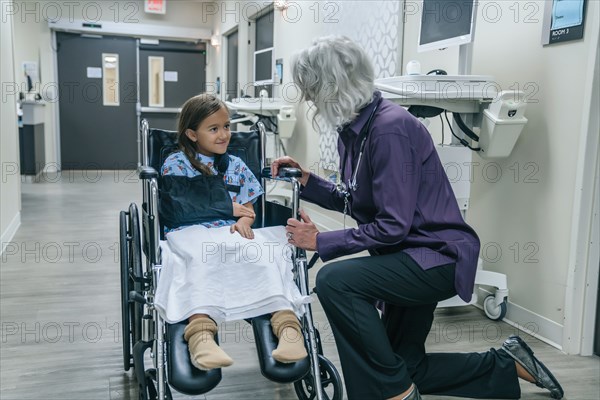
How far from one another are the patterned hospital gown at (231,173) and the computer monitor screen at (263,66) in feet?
13.8

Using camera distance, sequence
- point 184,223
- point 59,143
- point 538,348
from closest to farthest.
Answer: point 184,223 < point 538,348 < point 59,143

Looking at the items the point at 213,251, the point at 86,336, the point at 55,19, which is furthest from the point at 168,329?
the point at 55,19

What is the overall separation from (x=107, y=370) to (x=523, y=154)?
1992mm

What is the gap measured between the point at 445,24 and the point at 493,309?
134 centimetres

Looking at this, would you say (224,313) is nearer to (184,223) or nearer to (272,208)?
(184,223)

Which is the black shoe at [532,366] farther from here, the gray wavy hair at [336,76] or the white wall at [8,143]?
the white wall at [8,143]

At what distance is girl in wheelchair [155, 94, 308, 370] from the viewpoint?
164 cm

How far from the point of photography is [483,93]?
101 inches

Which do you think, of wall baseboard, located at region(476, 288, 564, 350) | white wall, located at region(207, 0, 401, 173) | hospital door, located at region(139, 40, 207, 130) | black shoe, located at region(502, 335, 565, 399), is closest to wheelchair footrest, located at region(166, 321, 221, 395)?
black shoe, located at region(502, 335, 565, 399)

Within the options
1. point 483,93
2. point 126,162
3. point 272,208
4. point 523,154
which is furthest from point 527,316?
point 126,162

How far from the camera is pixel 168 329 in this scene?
65.3 inches

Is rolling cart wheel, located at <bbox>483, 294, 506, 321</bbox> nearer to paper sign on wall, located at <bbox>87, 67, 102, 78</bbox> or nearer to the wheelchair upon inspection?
the wheelchair

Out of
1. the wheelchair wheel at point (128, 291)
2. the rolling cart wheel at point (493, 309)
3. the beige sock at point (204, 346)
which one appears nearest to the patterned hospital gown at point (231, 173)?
the wheelchair wheel at point (128, 291)

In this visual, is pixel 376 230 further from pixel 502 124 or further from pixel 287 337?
pixel 502 124
